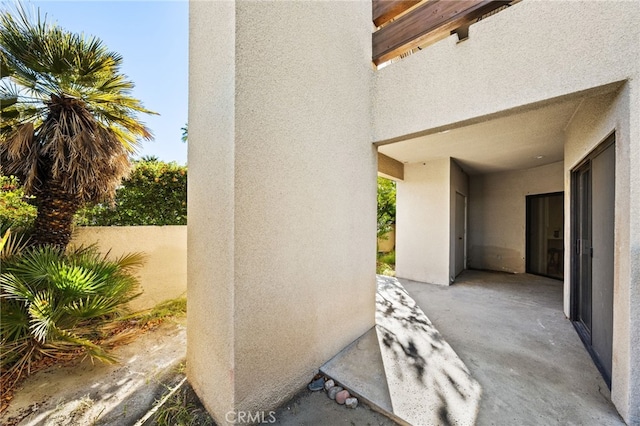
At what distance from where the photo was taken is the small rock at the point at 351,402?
239 cm

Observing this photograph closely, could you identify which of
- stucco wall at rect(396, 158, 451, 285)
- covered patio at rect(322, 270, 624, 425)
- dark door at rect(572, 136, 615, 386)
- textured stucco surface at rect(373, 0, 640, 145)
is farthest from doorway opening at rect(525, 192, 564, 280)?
textured stucco surface at rect(373, 0, 640, 145)

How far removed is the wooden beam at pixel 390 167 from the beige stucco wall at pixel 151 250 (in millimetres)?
4888

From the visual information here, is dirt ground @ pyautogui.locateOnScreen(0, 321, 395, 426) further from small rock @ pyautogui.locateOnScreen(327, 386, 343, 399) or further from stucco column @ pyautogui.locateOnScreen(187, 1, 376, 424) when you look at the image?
stucco column @ pyautogui.locateOnScreen(187, 1, 376, 424)

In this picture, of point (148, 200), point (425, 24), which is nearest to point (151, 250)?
point (148, 200)

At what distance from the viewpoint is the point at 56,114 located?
137 inches

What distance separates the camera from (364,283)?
3.65 m

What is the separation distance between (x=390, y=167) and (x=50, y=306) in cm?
661

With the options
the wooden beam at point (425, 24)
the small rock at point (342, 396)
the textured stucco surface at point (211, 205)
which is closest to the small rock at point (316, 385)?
the small rock at point (342, 396)

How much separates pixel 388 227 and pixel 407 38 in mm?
7685

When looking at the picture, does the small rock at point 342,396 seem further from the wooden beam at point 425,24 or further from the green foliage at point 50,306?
the wooden beam at point 425,24

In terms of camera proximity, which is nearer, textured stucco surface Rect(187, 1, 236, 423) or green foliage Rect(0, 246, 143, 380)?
textured stucco surface Rect(187, 1, 236, 423)

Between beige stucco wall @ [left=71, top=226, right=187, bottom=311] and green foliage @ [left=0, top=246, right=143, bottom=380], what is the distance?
0.75 m

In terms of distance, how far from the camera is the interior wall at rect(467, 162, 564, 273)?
737 centimetres

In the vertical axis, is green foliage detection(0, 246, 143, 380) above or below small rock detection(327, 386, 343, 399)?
above
